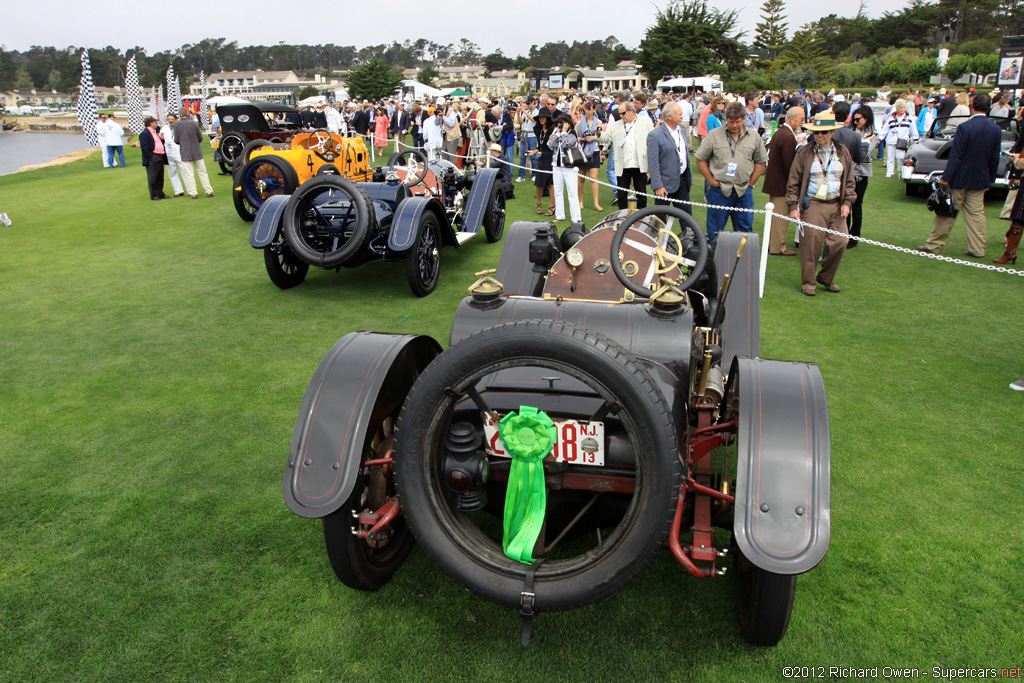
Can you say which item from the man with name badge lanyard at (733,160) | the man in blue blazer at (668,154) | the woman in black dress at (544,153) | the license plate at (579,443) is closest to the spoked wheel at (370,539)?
the license plate at (579,443)

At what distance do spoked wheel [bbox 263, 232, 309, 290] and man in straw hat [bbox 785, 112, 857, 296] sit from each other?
5.97 m

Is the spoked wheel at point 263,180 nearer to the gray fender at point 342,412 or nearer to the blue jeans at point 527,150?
the blue jeans at point 527,150

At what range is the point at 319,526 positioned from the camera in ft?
11.4

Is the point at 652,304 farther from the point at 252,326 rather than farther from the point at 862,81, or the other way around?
the point at 862,81

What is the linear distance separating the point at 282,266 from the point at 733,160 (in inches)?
223

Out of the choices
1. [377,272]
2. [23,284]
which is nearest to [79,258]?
[23,284]

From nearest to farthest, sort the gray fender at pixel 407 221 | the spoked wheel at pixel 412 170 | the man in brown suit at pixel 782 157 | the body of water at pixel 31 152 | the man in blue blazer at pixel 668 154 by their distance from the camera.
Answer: the gray fender at pixel 407 221 → the man in brown suit at pixel 782 157 → the man in blue blazer at pixel 668 154 → the spoked wheel at pixel 412 170 → the body of water at pixel 31 152

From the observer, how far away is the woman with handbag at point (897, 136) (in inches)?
570

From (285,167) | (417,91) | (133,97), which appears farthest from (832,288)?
(417,91)

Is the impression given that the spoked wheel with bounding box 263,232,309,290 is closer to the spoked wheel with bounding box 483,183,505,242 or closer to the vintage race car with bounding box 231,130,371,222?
the spoked wheel with bounding box 483,183,505,242

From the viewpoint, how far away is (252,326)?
668 cm

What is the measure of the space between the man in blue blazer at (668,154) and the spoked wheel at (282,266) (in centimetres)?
474

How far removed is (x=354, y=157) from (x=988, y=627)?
12.6 meters

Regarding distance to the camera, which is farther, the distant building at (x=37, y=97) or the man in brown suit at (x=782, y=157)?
the distant building at (x=37, y=97)
